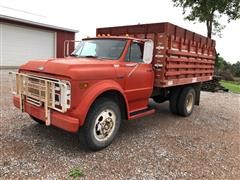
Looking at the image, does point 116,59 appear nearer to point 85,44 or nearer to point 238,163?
point 85,44

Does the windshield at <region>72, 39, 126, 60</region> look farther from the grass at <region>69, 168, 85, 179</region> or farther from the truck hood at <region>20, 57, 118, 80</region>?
the grass at <region>69, 168, 85, 179</region>

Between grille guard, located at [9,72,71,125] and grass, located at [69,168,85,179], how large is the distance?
91 cm

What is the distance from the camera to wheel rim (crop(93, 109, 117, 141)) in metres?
4.15

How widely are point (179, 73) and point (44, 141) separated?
3756mm

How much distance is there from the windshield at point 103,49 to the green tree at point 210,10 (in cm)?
1631

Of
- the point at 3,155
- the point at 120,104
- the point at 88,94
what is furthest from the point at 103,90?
the point at 3,155

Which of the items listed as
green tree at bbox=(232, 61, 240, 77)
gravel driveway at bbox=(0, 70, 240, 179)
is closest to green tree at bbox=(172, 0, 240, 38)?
green tree at bbox=(232, 61, 240, 77)

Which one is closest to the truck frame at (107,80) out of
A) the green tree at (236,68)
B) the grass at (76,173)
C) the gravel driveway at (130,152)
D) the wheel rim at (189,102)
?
the wheel rim at (189,102)

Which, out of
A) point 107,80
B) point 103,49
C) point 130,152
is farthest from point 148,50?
point 130,152

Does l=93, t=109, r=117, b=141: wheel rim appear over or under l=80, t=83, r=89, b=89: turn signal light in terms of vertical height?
under

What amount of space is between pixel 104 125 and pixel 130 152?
682 mm

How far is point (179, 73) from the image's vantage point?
6176mm

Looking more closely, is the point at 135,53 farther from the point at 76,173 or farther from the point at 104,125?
the point at 76,173

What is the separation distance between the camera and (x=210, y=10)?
19.3m
